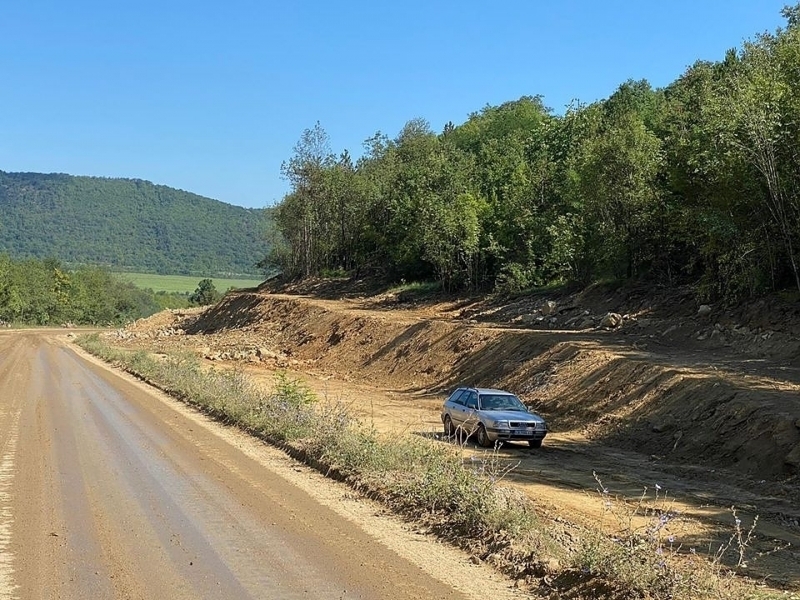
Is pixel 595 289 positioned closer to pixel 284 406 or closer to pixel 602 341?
pixel 602 341

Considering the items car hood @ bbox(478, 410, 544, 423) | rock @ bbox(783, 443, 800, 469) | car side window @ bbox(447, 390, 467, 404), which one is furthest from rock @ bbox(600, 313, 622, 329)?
rock @ bbox(783, 443, 800, 469)

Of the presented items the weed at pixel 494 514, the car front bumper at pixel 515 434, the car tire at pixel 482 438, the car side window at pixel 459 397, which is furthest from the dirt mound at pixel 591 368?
the weed at pixel 494 514

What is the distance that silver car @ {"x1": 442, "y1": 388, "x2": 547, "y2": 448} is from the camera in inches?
769

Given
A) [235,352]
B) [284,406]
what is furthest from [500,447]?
[235,352]

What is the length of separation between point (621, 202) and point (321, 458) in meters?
24.9

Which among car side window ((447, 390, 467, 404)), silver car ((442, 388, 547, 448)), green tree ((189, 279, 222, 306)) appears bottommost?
silver car ((442, 388, 547, 448))

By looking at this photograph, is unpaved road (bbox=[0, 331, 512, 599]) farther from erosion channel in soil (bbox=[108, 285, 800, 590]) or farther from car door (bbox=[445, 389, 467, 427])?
car door (bbox=[445, 389, 467, 427])

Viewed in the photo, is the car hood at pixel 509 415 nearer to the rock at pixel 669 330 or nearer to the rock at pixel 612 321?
the rock at pixel 669 330

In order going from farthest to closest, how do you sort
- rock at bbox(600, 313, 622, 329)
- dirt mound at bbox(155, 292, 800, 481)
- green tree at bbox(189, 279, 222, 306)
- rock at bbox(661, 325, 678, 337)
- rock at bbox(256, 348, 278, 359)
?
green tree at bbox(189, 279, 222, 306) < rock at bbox(256, 348, 278, 359) < rock at bbox(600, 313, 622, 329) < rock at bbox(661, 325, 678, 337) < dirt mound at bbox(155, 292, 800, 481)

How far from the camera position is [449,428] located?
70.6ft

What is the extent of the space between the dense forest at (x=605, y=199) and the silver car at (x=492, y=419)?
35.0 ft

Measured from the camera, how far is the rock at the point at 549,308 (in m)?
38.6

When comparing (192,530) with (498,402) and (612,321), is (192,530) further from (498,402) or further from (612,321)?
(612,321)

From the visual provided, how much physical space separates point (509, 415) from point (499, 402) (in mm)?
1145
